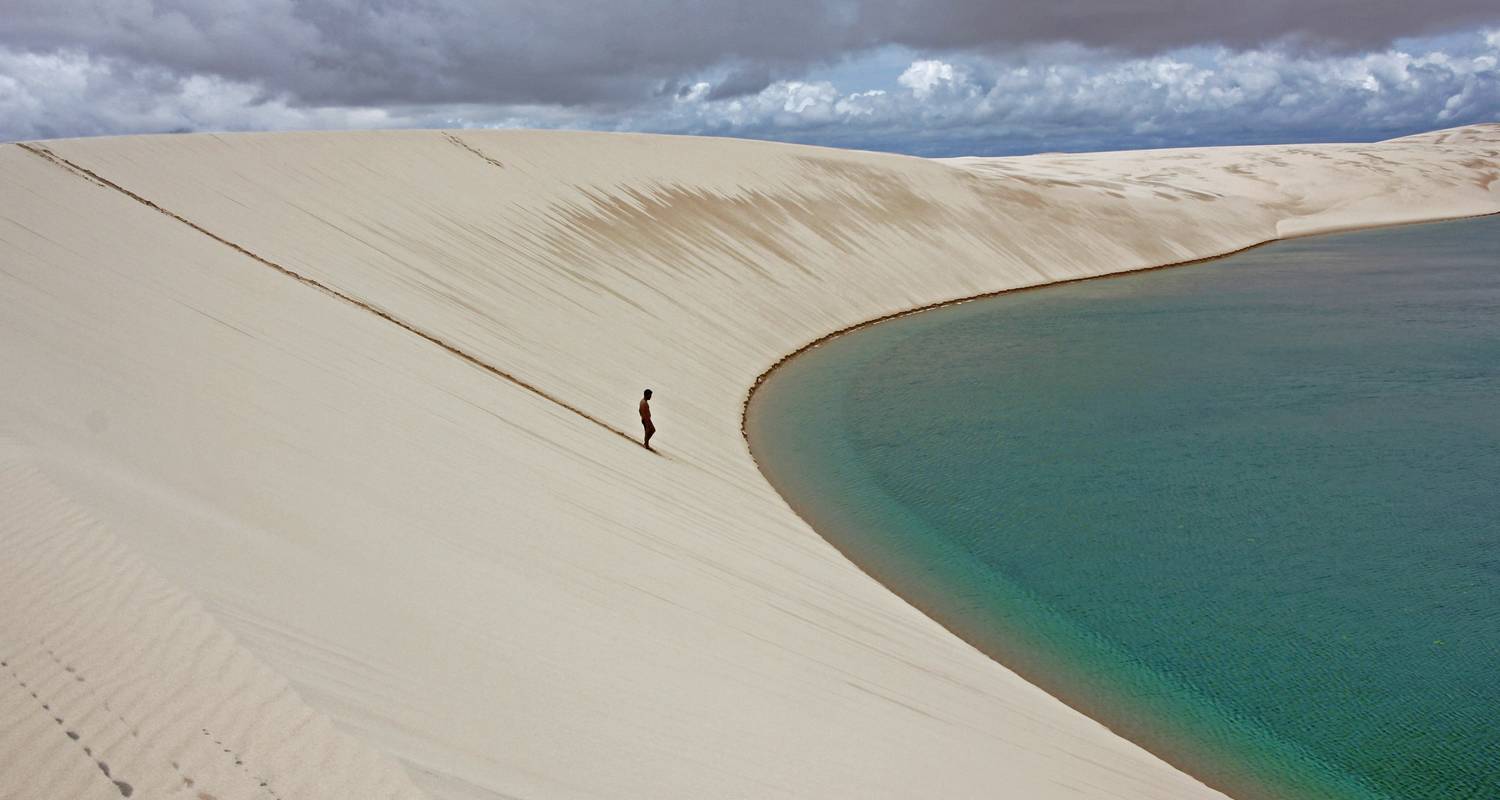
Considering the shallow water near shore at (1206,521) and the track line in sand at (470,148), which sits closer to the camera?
the shallow water near shore at (1206,521)

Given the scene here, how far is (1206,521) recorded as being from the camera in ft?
41.9

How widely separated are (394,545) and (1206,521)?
1030cm

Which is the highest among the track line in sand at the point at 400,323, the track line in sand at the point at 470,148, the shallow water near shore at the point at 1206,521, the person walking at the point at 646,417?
the track line in sand at the point at 470,148

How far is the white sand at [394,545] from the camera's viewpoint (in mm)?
3799

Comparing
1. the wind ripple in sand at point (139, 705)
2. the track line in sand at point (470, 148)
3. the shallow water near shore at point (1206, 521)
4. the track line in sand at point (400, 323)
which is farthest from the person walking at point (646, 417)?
the track line in sand at point (470, 148)

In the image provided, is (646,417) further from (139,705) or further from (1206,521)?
(139,705)

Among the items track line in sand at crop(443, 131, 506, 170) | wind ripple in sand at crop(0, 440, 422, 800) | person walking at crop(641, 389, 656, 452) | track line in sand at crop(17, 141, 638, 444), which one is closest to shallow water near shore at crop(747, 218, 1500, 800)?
person walking at crop(641, 389, 656, 452)

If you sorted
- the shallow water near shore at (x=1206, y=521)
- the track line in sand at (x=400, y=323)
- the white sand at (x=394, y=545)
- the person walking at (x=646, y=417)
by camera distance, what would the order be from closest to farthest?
the white sand at (x=394, y=545)
the shallow water near shore at (x=1206, y=521)
the person walking at (x=646, y=417)
the track line in sand at (x=400, y=323)

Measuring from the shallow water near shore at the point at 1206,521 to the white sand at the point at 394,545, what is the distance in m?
1.03

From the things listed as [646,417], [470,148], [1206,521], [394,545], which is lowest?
[1206,521]

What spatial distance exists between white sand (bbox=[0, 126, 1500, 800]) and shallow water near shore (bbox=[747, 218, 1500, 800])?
103cm

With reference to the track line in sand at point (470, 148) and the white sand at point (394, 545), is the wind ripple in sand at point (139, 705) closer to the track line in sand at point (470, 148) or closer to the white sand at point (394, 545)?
the white sand at point (394, 545)

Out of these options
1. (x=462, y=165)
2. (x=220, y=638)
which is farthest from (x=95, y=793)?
(x=462, y=165)

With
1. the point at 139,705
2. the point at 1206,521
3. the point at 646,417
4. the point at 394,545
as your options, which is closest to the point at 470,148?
the point at 646,417
